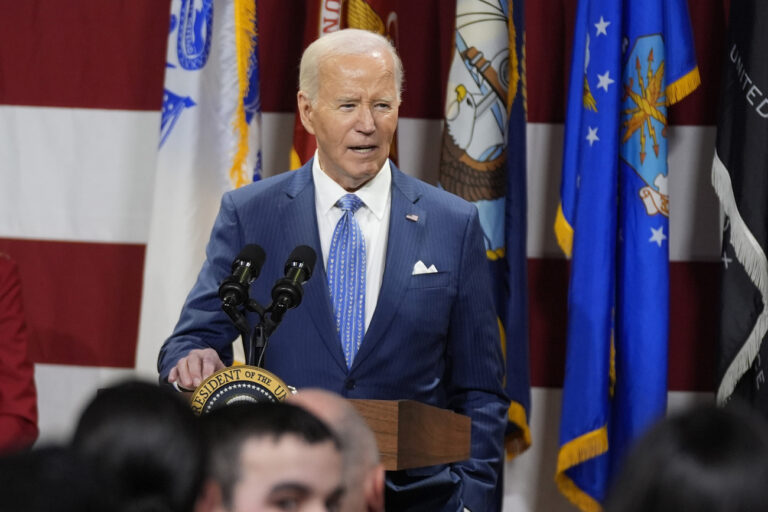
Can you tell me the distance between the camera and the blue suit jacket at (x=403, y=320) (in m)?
2.41

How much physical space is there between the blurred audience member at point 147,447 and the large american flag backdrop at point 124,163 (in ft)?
10.4

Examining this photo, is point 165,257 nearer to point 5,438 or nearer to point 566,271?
point 5,438

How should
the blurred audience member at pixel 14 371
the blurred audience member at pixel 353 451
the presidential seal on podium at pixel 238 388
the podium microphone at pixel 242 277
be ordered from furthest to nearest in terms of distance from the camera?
the blurred audience member at pixel 14 371
the podium microphone at pixel 242 277
the presidential seal on podium at pixel 238 388
the blurred audience member at pixel 353 451

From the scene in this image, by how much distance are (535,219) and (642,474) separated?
3270 mm

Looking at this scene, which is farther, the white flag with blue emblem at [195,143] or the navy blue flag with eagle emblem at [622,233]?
the white flag with blue emblem at [195,143]

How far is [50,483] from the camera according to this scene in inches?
31.3

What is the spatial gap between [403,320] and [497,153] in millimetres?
1464

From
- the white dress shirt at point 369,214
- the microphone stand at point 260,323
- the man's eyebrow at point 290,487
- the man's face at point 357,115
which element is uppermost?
the man's face at point 357,115

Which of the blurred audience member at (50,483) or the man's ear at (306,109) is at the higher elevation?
the man's ear at (306,109)

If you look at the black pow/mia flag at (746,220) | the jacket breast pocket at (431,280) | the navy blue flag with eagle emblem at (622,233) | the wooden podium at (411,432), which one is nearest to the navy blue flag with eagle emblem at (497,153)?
the navy blue flag with eagle emblem at (622,233)

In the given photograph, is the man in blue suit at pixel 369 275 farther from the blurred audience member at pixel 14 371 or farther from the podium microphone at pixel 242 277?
the blurred audience member at pixel 14 371

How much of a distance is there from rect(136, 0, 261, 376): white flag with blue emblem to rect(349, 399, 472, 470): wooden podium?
1.91 meters

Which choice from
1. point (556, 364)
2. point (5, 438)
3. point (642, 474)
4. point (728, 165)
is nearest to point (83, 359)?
point (5, 438)

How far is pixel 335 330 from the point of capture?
2.42 metres
